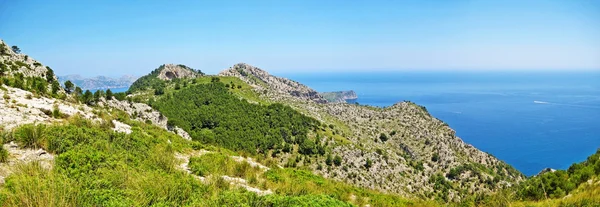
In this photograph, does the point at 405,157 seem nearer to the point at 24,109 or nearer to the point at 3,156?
the point at 24,109

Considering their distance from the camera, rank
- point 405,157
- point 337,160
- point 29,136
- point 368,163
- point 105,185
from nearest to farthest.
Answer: point 105,185 < point 29,136 < point 337,160 < point 368,163 < point 405,157

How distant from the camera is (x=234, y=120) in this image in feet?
182

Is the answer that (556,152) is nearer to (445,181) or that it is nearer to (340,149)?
(445,181)

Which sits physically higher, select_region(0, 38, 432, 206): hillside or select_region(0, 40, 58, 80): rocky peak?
select_region(0, 40, 58, 80): rocky peak

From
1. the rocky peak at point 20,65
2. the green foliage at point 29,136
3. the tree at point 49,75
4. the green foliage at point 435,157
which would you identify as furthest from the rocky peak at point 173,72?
the green foliage at point 29,136

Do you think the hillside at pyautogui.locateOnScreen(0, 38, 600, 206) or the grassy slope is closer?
the grassy slope

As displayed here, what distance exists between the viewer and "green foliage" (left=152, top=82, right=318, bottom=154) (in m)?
47.8

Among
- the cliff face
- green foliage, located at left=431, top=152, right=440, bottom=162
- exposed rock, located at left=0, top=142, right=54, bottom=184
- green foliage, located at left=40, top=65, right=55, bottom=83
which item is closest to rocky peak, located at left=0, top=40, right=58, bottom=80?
green foliage, located at left=40, top=65, right=55, bottom=83

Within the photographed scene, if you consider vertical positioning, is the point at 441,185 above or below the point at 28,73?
below

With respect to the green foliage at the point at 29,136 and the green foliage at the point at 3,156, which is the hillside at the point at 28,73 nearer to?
the green foliage at the point at 29,136

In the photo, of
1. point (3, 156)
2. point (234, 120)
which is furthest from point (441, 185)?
point (3, 156)

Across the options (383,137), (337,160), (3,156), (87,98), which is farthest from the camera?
(383,137)

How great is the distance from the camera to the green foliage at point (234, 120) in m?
47.8

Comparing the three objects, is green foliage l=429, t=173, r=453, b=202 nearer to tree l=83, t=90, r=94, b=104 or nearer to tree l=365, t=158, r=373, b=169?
tree l=365, t=158, r=373, b=169
